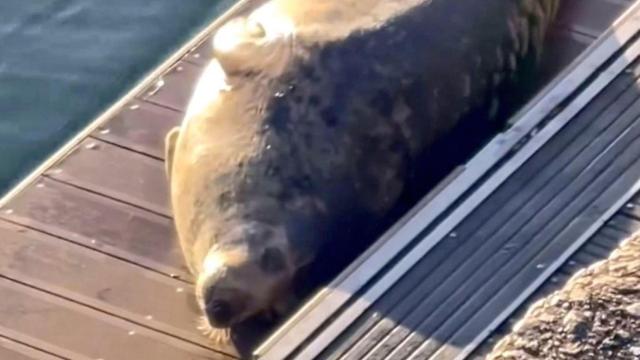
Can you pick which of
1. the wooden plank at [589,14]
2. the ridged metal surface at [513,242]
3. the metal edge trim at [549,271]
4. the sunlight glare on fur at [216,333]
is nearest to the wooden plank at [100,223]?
the sunlight glare on fur at [216,333]

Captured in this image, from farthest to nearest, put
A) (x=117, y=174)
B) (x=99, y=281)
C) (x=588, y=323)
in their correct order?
(x=117, y=174) → (x=99, y=281) → (x=588, y=323)

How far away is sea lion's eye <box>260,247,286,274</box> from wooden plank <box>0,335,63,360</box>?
0.65 metres

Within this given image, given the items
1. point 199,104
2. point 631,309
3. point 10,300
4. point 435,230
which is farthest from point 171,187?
point 631,309

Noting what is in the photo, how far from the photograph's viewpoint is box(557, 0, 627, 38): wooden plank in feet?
19.2

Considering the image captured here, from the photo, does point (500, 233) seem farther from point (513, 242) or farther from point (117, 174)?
point (117, 174)

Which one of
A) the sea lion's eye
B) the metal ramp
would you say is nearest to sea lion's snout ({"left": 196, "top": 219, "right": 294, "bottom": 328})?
the sea lion's eye

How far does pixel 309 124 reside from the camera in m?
4.91

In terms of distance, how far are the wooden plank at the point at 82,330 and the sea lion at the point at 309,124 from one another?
0.44 ft

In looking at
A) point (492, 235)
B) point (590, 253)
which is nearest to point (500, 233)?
point (492, 235)

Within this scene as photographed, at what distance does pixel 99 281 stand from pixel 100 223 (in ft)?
0.93

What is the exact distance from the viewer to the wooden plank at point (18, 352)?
4832 millimetres

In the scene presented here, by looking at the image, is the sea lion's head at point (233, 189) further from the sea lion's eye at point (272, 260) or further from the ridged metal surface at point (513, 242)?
the ridged metal surface at point (513, 242)

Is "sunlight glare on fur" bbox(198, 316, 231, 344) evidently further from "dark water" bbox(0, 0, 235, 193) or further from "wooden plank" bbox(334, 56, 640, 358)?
"dark water" bbox(0, 0, 235, 193)

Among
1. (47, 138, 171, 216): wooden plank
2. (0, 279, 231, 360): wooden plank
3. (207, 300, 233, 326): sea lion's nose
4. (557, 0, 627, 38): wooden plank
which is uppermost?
(557, 0, 627, 38): wooden plank
